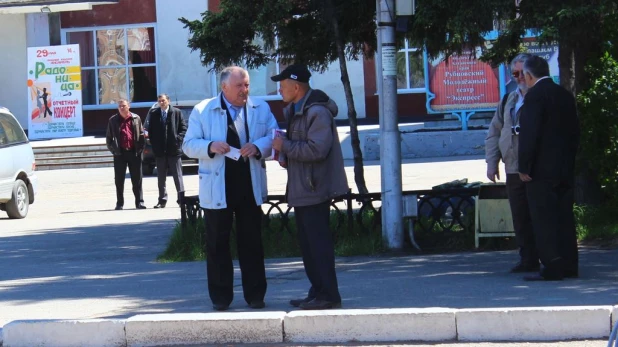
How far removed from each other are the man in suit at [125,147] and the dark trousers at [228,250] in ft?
33.3

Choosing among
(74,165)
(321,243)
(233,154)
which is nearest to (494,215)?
(321,243)

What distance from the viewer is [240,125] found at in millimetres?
7715

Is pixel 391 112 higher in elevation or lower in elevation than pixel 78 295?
higher

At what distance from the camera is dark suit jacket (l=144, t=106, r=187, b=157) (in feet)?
57.1

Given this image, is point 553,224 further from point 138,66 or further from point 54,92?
point 138,66

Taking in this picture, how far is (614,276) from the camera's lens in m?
8.95

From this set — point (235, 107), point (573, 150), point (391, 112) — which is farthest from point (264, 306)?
point (391, 112)

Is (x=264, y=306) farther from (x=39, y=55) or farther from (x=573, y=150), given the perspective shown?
(x=39, y=55)

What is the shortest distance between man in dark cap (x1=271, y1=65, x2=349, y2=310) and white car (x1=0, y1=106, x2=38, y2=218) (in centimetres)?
1015

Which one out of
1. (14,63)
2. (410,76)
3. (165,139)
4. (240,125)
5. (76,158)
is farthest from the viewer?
(14,63)

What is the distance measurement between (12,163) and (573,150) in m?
10.9

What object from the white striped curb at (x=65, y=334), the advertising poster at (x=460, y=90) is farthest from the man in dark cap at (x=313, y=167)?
the advertising poster at (x=460, y=90)

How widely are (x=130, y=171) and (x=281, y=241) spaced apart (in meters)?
6.68

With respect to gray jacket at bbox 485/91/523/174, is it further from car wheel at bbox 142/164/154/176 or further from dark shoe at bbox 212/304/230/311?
car wheel at bbox 142/164/154/176
